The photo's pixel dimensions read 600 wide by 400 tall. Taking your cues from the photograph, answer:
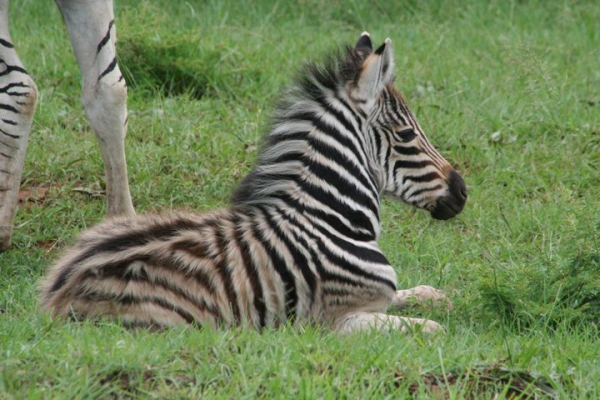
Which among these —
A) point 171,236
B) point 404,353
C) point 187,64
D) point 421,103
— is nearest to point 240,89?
point 187,64

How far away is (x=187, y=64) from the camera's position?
10.9 meters

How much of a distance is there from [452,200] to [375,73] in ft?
3.46

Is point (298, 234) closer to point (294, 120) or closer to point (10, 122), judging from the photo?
point (294, 120)

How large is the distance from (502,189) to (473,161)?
1.75ft

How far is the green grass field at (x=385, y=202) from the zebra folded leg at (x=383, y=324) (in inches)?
4.9

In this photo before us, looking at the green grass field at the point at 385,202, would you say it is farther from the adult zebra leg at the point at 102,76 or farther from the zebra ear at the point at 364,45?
the zebra ear at the point at 364,45

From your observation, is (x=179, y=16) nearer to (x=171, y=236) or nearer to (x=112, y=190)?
(x=112, y=190)

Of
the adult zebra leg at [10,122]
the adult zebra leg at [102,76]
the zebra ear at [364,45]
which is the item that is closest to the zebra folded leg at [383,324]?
the zebra ear at [364,45]

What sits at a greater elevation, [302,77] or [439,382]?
[302,77]

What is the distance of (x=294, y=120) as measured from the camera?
6.59 metres

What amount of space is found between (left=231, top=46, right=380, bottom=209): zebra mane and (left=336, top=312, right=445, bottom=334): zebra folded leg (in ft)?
2.97

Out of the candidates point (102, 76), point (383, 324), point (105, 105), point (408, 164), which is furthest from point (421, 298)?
point (102, 76)

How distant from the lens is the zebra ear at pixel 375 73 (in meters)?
6.45

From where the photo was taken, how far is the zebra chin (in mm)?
6910
